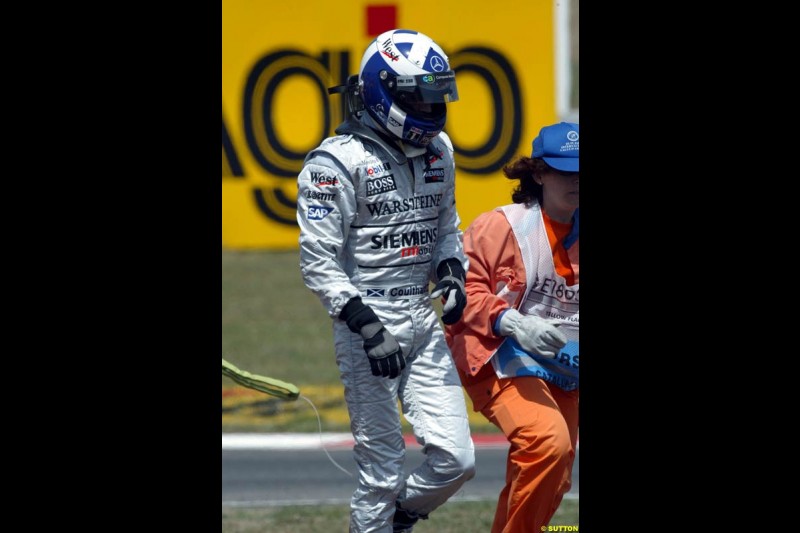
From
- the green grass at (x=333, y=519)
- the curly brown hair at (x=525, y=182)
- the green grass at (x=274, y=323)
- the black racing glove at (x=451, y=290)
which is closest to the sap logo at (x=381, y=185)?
the black racing glove at (x=451, y=290)

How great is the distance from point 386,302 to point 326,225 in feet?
1.38

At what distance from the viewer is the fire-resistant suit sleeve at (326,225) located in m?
5.27

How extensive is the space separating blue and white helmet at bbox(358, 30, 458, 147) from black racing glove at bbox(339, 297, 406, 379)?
738 millimetres

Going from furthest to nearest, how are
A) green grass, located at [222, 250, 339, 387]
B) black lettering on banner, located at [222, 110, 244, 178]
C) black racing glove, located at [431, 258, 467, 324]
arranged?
black lettering on banner, located at [222, 110, 244, 178] < green grass, located at [222, 250, 339, 387] < black racing glove, located at [431, 258, 467, 324]

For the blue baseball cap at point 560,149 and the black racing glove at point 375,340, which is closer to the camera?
the black racing glove at point 375,340

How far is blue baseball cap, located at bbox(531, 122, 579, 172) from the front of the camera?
5.78 m

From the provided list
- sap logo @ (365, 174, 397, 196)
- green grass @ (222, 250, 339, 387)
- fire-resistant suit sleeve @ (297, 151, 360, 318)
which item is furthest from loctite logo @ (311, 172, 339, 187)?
green grass @ (222, 250, 339, 387)

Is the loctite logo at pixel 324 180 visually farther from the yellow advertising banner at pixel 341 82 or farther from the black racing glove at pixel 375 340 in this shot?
the yellow advertising banner at pixel 341 82

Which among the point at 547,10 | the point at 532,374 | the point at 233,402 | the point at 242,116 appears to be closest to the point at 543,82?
the point at 547,10

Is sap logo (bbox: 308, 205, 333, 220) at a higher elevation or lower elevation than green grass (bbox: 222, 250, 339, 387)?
higher

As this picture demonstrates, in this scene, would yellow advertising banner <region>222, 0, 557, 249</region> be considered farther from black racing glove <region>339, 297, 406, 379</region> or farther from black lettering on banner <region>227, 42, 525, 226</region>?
black racing glove <region>339, 297, 406, 379</region>

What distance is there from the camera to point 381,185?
5.44 metres

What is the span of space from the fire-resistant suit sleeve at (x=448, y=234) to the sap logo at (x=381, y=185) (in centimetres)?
32
